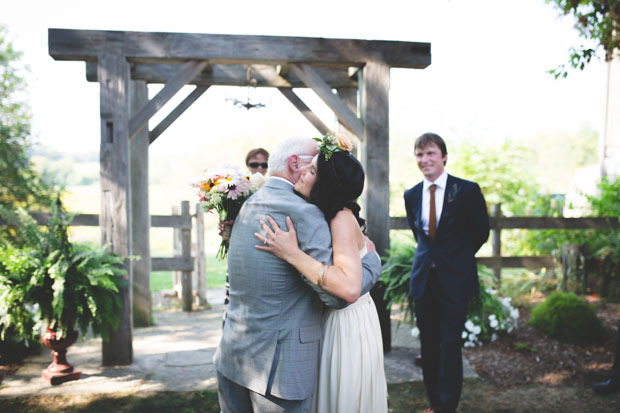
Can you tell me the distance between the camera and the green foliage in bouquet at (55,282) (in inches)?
171

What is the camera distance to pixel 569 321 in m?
5.62

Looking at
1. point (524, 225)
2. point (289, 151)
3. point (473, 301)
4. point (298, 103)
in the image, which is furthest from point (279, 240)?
point (524, 225)

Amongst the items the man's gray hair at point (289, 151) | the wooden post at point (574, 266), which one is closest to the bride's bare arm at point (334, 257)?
the man's gray hair at point (289, 151)

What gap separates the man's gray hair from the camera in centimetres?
230

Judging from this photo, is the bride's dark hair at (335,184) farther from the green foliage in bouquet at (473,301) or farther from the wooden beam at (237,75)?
the wooden beam at (237,75)

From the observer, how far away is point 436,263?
3742 millimetres

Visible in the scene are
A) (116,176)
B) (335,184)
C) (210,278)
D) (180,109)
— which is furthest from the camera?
(210,278)

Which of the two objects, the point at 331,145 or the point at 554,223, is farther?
the point at 554,223

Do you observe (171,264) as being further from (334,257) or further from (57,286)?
(334,257)

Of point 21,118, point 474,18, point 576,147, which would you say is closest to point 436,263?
point 21,118

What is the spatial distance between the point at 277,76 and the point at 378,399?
16.8 feet

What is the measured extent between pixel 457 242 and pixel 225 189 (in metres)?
1.90

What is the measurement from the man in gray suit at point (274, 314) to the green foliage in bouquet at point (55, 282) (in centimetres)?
263

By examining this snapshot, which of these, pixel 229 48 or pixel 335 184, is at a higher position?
pixel 229 48
